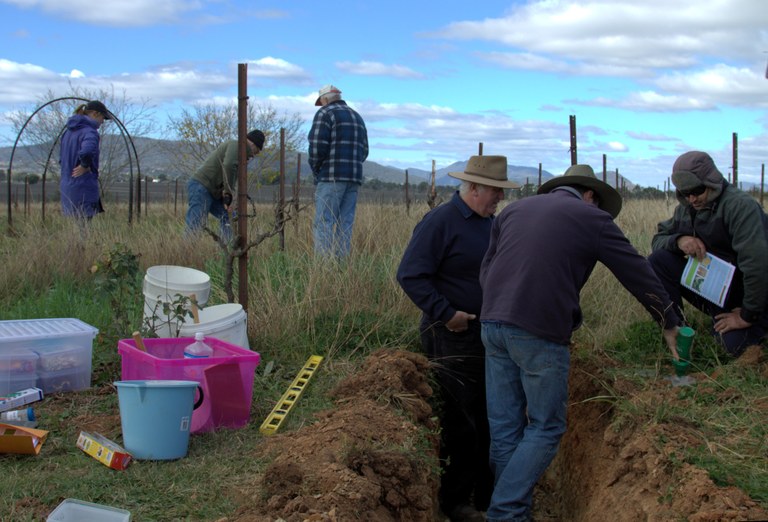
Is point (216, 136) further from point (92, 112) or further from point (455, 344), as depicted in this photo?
point (455, 344)

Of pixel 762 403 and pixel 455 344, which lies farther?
pixel 455 344

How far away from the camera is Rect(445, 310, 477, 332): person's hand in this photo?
179 inches

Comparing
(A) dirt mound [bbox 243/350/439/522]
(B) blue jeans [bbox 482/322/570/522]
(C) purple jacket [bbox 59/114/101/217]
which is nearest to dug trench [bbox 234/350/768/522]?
(A) dirt mound [bbox 243/350/439/522]

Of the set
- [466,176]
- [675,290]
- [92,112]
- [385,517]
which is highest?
[92,112]

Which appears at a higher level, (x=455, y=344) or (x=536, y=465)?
(x=455, y=344)

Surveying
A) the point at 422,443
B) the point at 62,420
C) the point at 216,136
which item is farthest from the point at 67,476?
the point at 216,136

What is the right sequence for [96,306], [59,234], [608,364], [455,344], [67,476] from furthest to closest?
Answer: [59,234] → [96,306] → [608,364] → [455,344] → [67,476]

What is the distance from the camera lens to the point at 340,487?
3.12 m

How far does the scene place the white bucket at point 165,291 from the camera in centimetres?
516

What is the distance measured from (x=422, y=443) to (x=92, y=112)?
270 inches

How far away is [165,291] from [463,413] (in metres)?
2.13

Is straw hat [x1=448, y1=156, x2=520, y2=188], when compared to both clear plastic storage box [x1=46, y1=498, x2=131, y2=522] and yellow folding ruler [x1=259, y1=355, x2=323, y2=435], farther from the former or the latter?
clear plastic storage box [x1=46, y1=498, x2=131, y2=522]

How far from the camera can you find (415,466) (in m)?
3.80

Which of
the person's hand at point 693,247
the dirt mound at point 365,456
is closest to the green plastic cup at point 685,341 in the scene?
the person's hand at point 693,247
